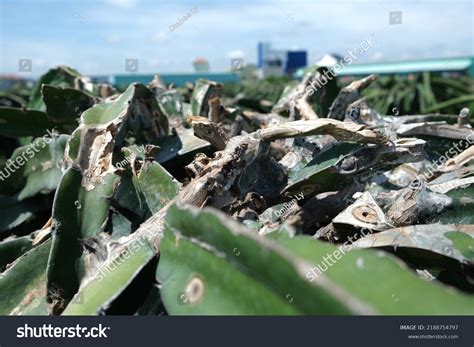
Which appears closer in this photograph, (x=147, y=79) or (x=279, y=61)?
(x=147, y=79)

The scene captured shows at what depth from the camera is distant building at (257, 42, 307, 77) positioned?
22.8 m

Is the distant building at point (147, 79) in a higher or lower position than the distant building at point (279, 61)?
lower

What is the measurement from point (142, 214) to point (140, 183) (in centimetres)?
7

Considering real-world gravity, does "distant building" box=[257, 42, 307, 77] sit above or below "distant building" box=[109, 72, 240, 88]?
above

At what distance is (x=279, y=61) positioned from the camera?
26188mm

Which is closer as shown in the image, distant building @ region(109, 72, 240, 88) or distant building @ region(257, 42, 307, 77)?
distant building @ region(109, 72, 240, 88)

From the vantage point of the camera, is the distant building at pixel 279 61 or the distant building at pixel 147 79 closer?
the distant building at pixel 147 79

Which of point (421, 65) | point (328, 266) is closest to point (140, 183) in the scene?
point (328, 266)

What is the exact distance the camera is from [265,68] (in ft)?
81.3

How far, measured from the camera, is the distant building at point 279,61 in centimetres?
2276
